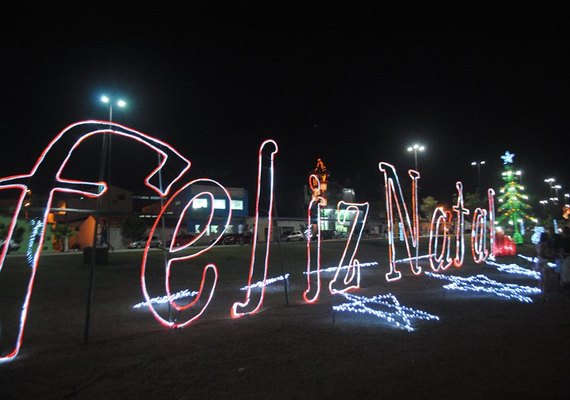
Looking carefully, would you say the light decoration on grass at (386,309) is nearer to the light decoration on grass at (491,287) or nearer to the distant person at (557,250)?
the light decoration on grass at (491,287)

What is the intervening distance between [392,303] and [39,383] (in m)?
7.29

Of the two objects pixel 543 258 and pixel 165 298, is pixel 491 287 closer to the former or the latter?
pixel 543 258

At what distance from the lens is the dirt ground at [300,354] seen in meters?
4.77

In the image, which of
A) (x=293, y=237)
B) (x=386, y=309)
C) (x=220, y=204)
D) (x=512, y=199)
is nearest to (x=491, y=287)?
(x=386, y=309)

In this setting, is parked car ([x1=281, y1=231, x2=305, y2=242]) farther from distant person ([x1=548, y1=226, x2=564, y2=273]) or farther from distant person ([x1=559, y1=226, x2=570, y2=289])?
distant person ([x1=559, y1=226, x2=570, y2=289])

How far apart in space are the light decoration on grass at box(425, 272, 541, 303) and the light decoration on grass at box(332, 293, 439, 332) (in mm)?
2622

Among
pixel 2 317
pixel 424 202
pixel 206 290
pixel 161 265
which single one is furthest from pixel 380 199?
pixel 2 317

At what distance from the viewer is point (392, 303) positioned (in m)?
10.0

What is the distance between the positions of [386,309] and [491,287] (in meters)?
4.84

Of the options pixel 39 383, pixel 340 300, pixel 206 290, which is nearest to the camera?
pixel 39 383

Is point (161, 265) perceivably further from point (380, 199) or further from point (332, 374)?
point (380, 199)

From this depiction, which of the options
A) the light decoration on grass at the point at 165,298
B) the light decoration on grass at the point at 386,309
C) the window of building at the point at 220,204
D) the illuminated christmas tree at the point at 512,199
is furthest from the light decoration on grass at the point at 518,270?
the window of building at the point at 220,204

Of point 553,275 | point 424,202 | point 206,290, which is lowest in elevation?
point 206,290

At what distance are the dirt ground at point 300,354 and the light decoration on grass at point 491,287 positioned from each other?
0.77 metres
